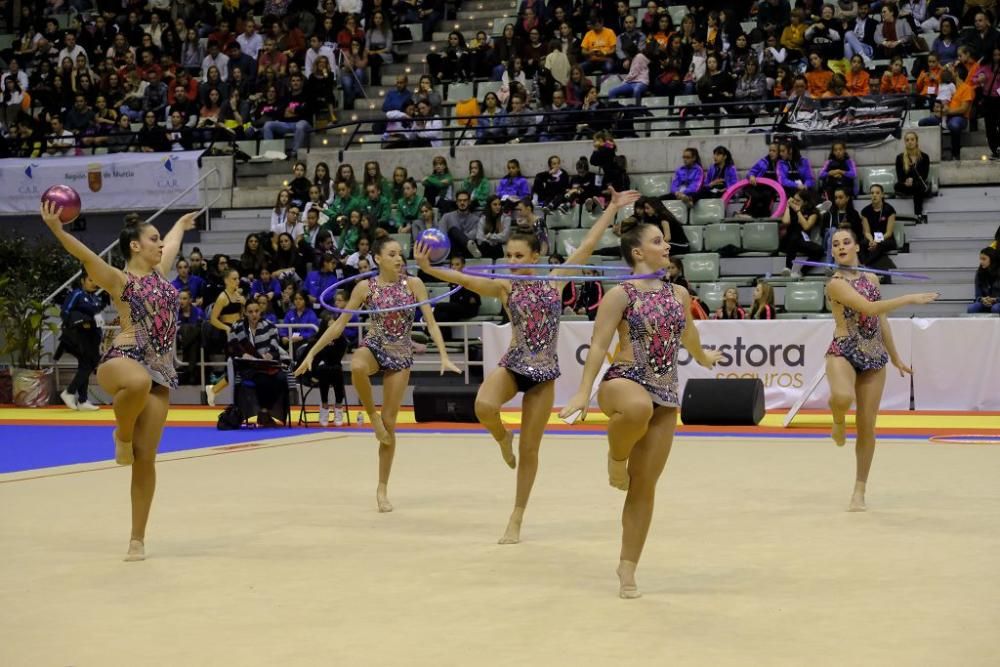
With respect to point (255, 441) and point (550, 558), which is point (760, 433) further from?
point (550, 558)

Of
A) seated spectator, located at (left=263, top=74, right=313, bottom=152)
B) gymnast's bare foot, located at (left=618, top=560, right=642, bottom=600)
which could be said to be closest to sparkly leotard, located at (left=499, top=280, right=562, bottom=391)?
gymnast's bare foot, located at (left=618, top=560, right=642, bottom=600)

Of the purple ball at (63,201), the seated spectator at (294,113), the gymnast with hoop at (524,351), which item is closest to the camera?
the purple ball at (63,201)

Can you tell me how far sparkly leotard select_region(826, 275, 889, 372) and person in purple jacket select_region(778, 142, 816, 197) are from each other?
31.7 ft

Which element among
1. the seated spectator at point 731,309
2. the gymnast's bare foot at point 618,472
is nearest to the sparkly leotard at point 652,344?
the gymnast's bare foot at point 618,472

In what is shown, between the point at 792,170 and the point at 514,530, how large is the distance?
12.2 metres

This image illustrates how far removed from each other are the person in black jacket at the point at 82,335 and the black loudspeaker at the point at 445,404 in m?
5.09

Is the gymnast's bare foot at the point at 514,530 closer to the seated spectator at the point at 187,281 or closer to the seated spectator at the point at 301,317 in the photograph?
the seated spectator at the point at 301,317

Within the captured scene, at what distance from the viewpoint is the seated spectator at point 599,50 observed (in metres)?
22.2

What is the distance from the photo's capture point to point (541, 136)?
21.8 m

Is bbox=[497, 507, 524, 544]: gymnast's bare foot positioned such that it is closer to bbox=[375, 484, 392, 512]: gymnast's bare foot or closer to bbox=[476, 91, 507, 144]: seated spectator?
bbox=[375, 484, 392, 512]: gymnast's bare foot

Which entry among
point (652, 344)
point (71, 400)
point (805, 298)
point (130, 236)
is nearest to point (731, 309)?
point (805, 298)

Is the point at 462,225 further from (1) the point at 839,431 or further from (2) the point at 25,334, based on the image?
(1) the point at 839,431

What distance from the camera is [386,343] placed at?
31.3ft

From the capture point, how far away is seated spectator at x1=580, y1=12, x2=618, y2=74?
22.2 meters
